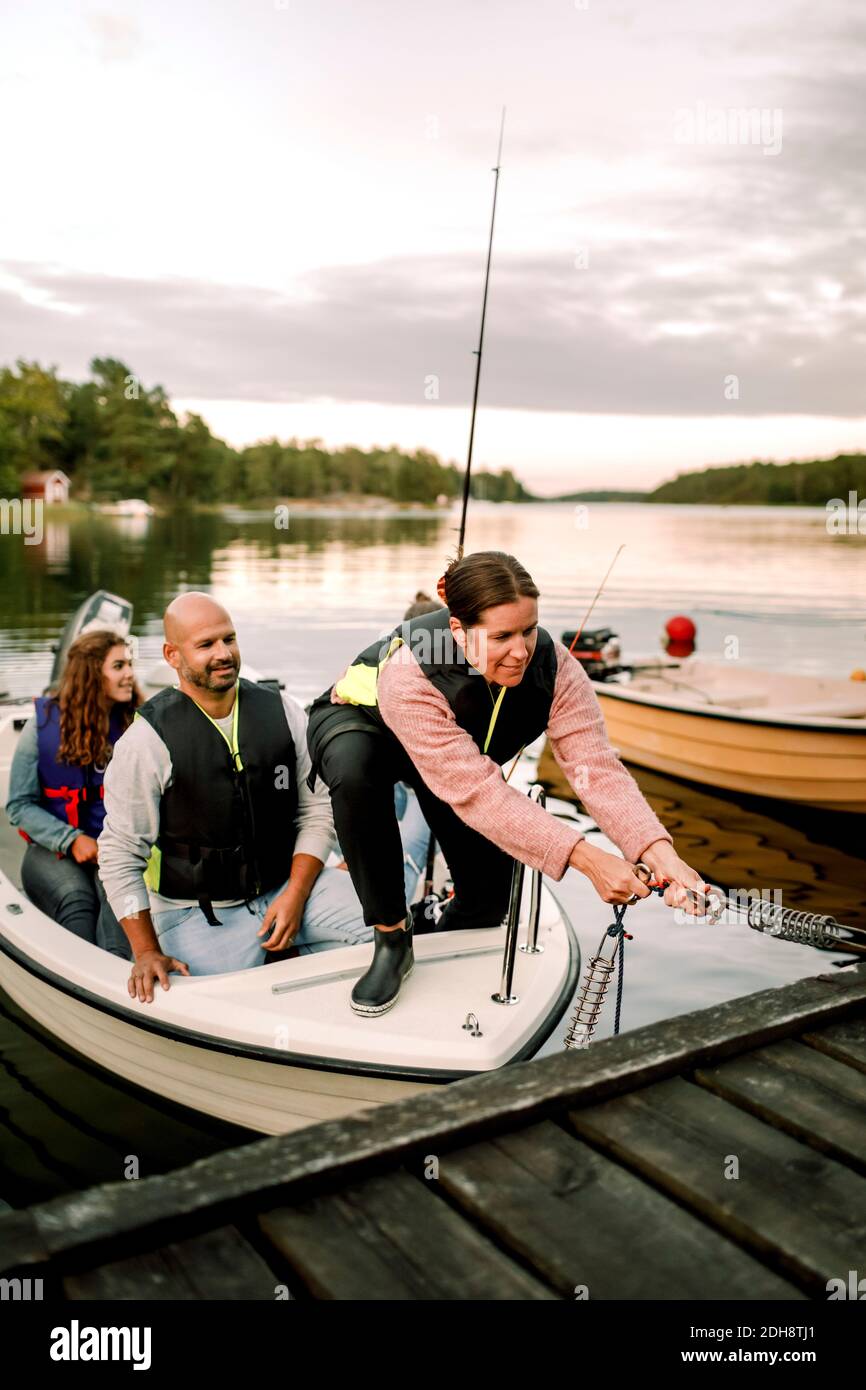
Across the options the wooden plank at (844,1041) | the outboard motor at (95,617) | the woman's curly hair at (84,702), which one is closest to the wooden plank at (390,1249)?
the wooden plank at (844,1041)

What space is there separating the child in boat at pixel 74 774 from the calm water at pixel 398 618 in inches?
28.9

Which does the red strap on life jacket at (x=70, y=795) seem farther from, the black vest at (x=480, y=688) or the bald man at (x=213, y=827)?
the black vest at (x=480, y=688)

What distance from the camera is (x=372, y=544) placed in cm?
5381

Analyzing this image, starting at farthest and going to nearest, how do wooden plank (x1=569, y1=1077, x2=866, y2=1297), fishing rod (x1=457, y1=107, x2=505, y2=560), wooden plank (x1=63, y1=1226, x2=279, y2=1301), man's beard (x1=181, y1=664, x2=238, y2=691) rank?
fishing rod (x1=457, y1=107, x2=505, y2=560) → man's beard (x1=181, y1=664, x2=238, y2=691) → wooden plank (x1=569, y1=1077, x2=866, y2=1297) → wooden plank (x1=63, y1=1226, x2=279, y2=1301)

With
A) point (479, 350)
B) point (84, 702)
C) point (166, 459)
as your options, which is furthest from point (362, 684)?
point (166, 459)

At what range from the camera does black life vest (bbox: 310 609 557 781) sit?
323 cm

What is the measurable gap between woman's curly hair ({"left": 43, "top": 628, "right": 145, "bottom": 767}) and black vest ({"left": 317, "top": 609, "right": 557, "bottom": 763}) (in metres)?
1.65

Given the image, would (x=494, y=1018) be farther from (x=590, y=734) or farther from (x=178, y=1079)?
(x=178, y=1079)

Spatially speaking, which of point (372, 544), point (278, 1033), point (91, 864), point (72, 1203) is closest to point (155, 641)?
point (91, 864)

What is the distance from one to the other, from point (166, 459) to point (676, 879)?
10307cm

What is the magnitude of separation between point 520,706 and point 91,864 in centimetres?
241

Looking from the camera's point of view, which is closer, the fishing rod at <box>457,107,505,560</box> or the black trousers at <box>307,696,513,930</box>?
the black trousers at <box>307,696,513,930</box>

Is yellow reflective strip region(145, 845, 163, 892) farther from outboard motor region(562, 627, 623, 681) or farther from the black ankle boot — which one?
outboard motor region(562, 627, 623, 681)

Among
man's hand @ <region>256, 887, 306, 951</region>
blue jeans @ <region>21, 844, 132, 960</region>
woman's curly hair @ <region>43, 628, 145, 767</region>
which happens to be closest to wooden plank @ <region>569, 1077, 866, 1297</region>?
man's hand @ <region>256, 887, 306, 951</region>
